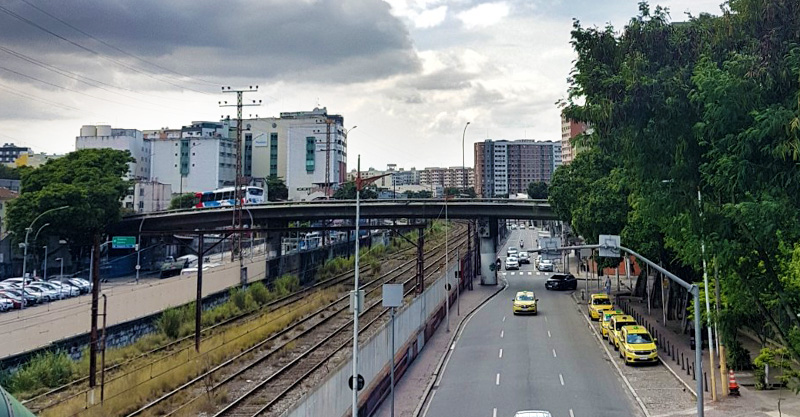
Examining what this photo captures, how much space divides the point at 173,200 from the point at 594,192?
90126 mm

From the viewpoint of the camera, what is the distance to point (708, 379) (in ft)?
90.2

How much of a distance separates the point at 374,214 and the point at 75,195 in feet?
101

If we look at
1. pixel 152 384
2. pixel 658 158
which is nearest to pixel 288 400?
pixel 152 384

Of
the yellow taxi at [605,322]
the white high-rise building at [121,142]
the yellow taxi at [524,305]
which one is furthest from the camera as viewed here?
the white high-rise building at [121,142]

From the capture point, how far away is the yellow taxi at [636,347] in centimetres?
2955

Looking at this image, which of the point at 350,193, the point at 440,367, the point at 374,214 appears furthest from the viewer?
the point at 350,193

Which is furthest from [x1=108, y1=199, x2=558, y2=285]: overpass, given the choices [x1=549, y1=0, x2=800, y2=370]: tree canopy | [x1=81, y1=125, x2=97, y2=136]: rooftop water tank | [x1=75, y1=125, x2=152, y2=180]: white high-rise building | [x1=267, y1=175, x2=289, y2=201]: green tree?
[x1=81, y1=125, x2=97, y2=136]: rooftop water tank

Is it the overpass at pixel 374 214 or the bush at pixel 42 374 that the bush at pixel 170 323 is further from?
the overpass at pixel 374 214

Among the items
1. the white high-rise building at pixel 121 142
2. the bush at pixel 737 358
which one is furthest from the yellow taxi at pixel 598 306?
the white high-rise building at pixel 121 142

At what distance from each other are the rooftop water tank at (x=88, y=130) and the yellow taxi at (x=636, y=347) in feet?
431

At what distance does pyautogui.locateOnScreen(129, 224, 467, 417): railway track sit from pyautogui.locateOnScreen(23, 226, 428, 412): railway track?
3.92 metres

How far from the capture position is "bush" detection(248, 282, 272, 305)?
48787 mm

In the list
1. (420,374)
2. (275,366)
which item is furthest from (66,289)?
(420,374)

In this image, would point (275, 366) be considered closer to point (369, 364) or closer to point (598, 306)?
point (369, 364)
